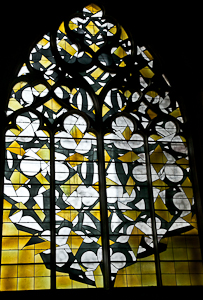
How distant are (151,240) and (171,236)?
10.4 inches

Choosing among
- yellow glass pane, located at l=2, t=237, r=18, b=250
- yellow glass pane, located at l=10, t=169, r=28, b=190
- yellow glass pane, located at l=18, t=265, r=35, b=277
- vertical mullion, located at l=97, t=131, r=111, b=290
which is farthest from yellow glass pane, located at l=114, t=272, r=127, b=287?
yellow glass pane, located at l=10, t=169, r=28, b=190

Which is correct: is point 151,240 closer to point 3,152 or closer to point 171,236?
point 171,236

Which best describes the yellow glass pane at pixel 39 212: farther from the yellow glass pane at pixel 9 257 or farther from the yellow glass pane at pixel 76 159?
the yellow glass pane at pixel 76 159

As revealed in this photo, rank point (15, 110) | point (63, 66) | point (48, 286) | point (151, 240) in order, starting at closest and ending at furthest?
point (48, 286) < point (151, 240) < point (15, 110) < point (63, 66)

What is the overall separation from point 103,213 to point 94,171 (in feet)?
1.92

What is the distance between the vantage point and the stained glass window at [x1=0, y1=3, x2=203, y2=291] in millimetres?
6352

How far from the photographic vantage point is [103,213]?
6555mm

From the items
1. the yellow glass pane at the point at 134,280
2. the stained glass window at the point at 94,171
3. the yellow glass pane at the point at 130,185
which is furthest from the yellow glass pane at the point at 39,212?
the yellow glass pane at the point at 134,280

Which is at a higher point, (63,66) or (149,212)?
(63,66)

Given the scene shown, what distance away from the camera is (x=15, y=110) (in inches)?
276

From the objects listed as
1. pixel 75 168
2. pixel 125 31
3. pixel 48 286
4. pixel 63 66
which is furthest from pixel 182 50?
pixel 48 286

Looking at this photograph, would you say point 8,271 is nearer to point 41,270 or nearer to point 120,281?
point 41,270

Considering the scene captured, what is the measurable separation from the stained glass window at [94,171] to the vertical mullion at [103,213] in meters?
0.01

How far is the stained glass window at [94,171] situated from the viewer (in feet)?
20.8
